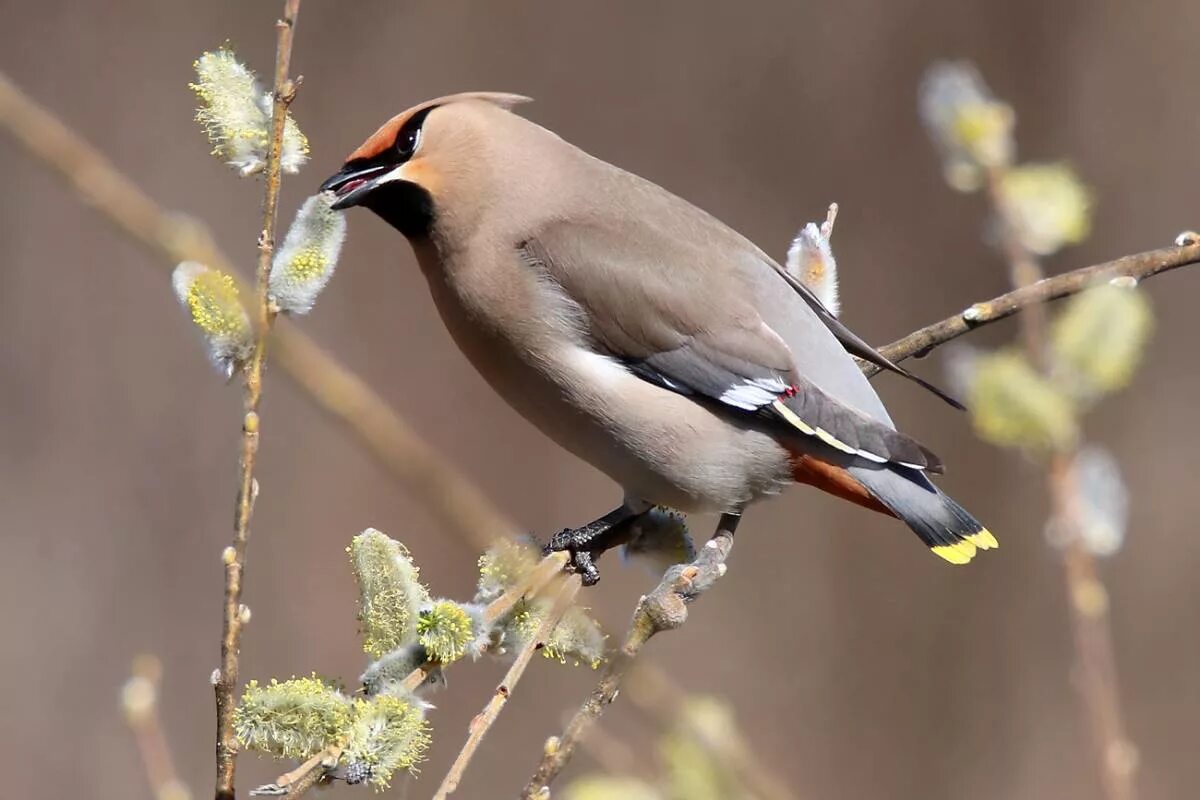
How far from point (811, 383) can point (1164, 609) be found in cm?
273

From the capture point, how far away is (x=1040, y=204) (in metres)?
0.91

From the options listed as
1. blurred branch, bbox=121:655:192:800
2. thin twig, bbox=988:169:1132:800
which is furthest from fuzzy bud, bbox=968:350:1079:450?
blurred branch, bbox=121:655:192:800

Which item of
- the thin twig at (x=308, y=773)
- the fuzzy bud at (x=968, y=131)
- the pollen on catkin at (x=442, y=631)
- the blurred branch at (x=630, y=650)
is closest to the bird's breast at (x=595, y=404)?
the blurred branch at (x=630, y=650)

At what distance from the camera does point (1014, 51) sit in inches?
185

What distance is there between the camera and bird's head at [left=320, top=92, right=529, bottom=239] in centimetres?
230

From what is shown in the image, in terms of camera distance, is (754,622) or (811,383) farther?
(754,622)

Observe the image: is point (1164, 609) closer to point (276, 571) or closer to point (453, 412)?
point (453, 412)

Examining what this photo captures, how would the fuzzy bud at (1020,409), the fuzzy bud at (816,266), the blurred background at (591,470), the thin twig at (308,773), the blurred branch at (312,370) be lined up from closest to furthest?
the blurred branch at (312,370)
the fuzzy bud at (1020,409)
the thin twig at (308,773)
the fuzzy bud at (816,266)
the blurred background at (591,470)

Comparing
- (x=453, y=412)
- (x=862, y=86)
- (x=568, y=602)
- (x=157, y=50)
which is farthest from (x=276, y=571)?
(x=568, y=602)

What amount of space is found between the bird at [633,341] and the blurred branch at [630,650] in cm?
28

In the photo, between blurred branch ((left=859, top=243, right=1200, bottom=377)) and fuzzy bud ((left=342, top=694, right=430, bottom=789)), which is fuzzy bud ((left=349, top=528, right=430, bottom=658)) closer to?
fuzzy bud ((left=342, top=694, right=430, bottom=789))

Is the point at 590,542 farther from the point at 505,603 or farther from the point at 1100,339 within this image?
the point at 1100,339

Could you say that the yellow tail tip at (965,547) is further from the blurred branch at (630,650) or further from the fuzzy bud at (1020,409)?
the fuzzy bud at (1020,409)

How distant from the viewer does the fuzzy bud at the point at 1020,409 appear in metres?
0.75
